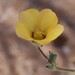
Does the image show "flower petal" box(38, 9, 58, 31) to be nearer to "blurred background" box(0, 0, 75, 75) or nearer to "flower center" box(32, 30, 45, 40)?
"flower center" box(32, 30, 45, 40)

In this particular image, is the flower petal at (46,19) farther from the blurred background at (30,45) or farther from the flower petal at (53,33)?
the blurred background at (30,45)

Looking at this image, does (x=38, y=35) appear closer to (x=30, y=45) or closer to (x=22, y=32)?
(x=22, y=32)

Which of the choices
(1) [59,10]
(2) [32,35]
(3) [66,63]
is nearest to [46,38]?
(2) [32,35]

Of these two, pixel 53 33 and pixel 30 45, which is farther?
pixel 30 45

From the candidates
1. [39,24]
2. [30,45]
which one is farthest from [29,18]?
[30,45]

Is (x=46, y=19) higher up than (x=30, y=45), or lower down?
lower down

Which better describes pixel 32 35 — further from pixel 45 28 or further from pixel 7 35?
pixel 7 35
